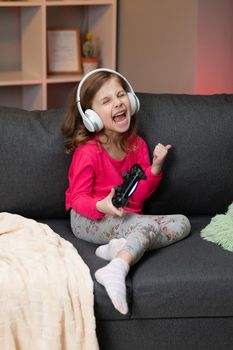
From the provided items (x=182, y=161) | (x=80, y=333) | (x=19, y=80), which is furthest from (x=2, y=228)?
(x=19, y=80)

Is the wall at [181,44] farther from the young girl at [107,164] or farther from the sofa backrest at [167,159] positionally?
the young girl at [107,164]

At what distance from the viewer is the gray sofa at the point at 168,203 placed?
244 cm

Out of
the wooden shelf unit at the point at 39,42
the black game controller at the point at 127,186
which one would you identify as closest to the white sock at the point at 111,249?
the black game controller at the point at 127,186

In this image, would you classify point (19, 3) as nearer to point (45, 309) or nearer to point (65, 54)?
point (65, 54)

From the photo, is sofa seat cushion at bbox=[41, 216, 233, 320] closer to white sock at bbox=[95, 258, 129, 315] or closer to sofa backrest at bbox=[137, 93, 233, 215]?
white sock at bbox=[95, 258, 129, 315]

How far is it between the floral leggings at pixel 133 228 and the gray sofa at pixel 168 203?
0.11 feet

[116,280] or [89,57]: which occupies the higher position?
[89,57]

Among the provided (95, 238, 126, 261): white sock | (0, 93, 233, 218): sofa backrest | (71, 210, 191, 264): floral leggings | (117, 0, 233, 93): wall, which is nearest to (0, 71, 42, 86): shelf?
(117, 0, 233, 93): wall

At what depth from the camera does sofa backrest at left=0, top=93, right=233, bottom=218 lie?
2840mm

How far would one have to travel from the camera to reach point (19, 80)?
13.9 ft

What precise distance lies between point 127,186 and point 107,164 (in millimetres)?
220

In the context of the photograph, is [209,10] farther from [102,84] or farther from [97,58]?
[102,84]

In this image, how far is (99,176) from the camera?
9.20ft

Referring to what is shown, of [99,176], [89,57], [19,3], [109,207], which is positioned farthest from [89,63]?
[109,207]
